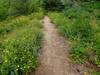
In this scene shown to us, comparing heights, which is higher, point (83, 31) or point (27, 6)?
point (83, 31)

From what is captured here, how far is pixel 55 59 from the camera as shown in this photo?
7.94m

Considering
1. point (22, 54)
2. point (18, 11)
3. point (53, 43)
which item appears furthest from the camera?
point (18, 11)

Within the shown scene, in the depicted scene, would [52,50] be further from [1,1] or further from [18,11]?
[1,1]

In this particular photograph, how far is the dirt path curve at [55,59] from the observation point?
Result: 689cm

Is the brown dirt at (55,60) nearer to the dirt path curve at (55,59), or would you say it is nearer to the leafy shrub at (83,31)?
the dirt path curve at (55,59)

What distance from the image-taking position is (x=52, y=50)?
9.02 m

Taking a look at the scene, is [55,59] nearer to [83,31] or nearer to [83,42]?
[83,42]

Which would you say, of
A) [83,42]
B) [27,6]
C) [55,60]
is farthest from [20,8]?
[55,60]

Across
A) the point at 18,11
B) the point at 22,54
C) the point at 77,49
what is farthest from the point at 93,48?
the point at 18,11

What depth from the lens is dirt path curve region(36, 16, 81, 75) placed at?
6.89 metres

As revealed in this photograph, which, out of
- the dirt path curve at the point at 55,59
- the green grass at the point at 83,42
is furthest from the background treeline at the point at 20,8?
the dirt path curve at the point at 55,59

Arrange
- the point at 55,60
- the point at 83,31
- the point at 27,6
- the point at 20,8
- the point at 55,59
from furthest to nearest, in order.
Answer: the point at 27,6, the point at 20,8, the point at 83,31, the point at 55,59, the point at 55,60

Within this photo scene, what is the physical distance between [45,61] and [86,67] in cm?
158

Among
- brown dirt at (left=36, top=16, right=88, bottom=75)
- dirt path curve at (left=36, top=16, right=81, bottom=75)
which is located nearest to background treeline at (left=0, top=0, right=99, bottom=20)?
dirt path curve at (left=36, top=16, right=81, bottom=75)
